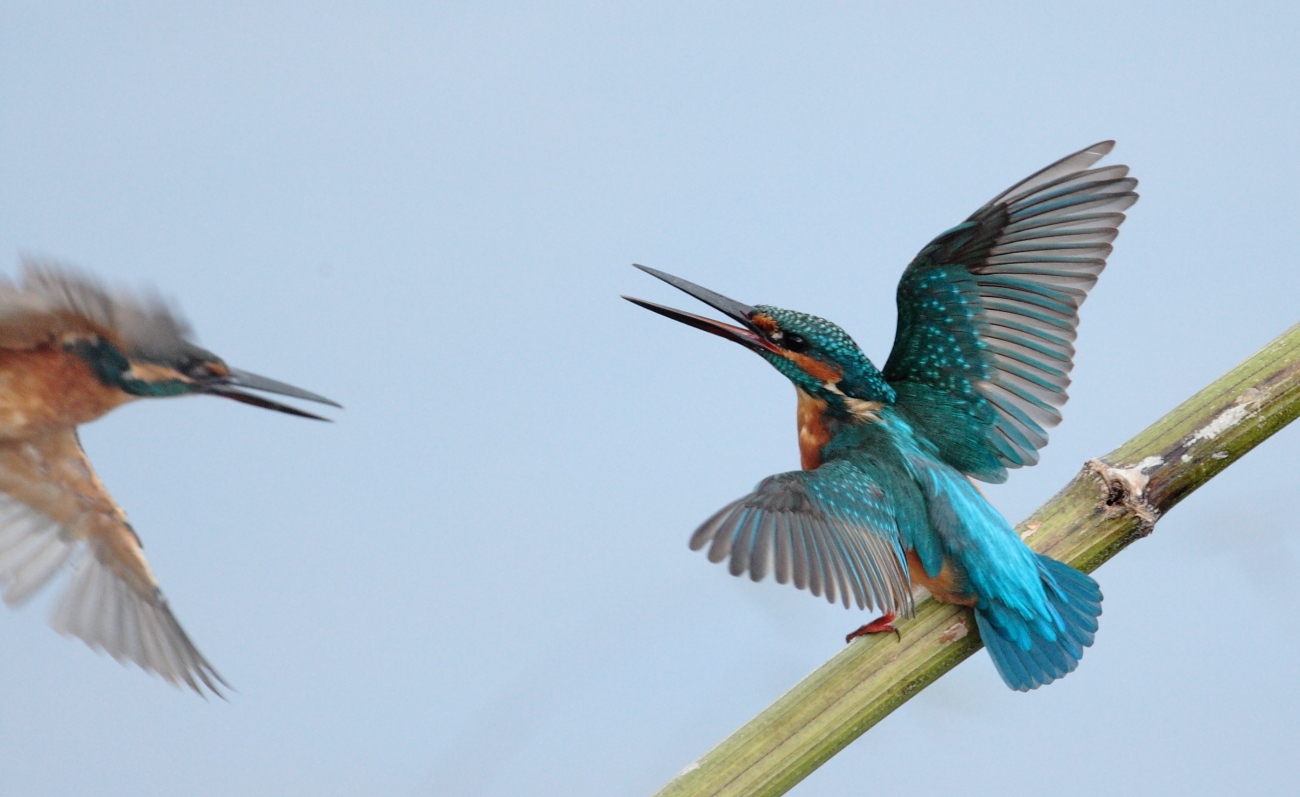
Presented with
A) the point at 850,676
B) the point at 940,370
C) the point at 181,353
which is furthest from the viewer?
the point at 940,370

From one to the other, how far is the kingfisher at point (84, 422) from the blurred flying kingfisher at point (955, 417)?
0.40m

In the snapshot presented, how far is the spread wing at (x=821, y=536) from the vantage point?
2.82 ft

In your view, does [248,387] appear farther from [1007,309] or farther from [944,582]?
[1007,309]

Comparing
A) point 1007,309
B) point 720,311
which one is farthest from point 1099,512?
point 720,311

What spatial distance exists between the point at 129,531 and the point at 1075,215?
2.76ft

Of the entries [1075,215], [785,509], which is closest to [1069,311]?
[1075,215]

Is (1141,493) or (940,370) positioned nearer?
(1141,493)

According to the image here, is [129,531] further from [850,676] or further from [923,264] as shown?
[923,264]

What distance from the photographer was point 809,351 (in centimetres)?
104

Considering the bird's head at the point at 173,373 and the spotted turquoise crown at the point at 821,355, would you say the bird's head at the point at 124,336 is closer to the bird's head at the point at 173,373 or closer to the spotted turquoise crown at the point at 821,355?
the bird's head at the point at 173,373

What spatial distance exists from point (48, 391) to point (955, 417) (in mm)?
793

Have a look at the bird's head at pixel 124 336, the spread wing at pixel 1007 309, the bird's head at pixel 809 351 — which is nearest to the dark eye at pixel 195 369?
the bird's head at pixel 124 336

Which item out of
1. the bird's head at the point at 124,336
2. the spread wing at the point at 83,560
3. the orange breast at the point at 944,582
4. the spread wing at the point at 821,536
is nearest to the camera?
the bird's head at the point at 124,336

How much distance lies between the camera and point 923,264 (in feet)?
3.70
